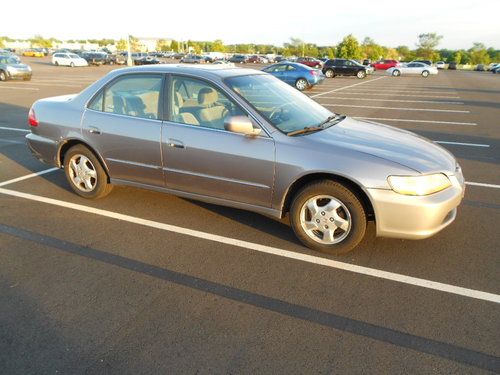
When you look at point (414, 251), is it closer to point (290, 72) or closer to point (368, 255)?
point (368, 255)

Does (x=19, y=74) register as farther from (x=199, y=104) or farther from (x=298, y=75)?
(x=199, y=104)

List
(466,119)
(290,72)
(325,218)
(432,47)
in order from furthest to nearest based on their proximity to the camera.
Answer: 1. (432,47)
2. (290,72)
3. (466,119)
4. (325,218)

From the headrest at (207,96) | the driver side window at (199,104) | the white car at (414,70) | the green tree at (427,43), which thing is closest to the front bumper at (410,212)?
the driver side window at (199,104)

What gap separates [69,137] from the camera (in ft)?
15.3

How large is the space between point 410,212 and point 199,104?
2330 millimetres

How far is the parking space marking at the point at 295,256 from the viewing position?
3.08m

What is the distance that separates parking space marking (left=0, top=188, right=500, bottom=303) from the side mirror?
1094 mm

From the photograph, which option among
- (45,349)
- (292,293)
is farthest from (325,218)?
(45,349)

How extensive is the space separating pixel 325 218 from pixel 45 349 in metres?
2.39

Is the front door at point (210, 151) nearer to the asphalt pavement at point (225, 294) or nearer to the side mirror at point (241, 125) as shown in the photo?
the side mirror at point (241, 125)

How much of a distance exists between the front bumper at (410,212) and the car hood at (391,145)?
27 cm

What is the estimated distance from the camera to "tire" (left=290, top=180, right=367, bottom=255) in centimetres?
341

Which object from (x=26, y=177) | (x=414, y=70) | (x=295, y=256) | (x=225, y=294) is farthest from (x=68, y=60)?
(x=225, y=294)

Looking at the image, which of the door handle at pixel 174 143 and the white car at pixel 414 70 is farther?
the white car at pixel 414 70
